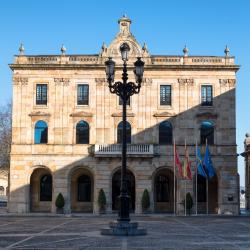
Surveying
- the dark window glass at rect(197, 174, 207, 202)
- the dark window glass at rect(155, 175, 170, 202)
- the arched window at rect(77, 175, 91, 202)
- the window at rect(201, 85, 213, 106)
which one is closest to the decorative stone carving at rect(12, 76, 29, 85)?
the arched window at rect(77, 175, 91, 202)

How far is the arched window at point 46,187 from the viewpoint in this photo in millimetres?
51656

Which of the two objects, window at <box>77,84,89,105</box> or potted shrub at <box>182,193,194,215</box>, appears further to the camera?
window at <box>77,84,89,105</box>

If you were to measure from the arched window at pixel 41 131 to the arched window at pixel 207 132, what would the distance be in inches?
533

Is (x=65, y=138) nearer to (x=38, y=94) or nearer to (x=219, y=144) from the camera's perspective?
(x=38, y=94)

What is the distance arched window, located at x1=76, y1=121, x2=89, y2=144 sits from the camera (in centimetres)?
5066

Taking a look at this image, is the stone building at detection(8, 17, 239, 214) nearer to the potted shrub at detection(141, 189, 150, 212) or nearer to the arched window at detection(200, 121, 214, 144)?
the arched window at detection(200, 121, 214, 144)

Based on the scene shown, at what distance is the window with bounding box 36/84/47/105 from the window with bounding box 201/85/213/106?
13834 millimetres

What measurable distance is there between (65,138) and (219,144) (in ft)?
43.7

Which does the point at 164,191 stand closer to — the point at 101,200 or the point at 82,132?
the point at 101,200

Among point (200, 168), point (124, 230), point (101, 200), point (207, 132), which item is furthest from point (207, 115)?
point (124, 230)

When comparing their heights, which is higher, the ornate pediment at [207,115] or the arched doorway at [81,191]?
the ornate pediment at [207,115]

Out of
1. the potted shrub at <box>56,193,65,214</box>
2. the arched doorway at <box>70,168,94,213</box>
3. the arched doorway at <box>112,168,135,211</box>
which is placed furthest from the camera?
the arched doorway at <box>70,168,94,213</box>

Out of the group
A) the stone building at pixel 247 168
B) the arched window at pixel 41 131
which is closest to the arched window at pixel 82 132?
the arched window at pixel 41 131

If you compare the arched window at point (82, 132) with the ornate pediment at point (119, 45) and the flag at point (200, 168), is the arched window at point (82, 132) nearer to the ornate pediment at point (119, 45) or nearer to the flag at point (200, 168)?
the ornate pediment at point (119, 45)
